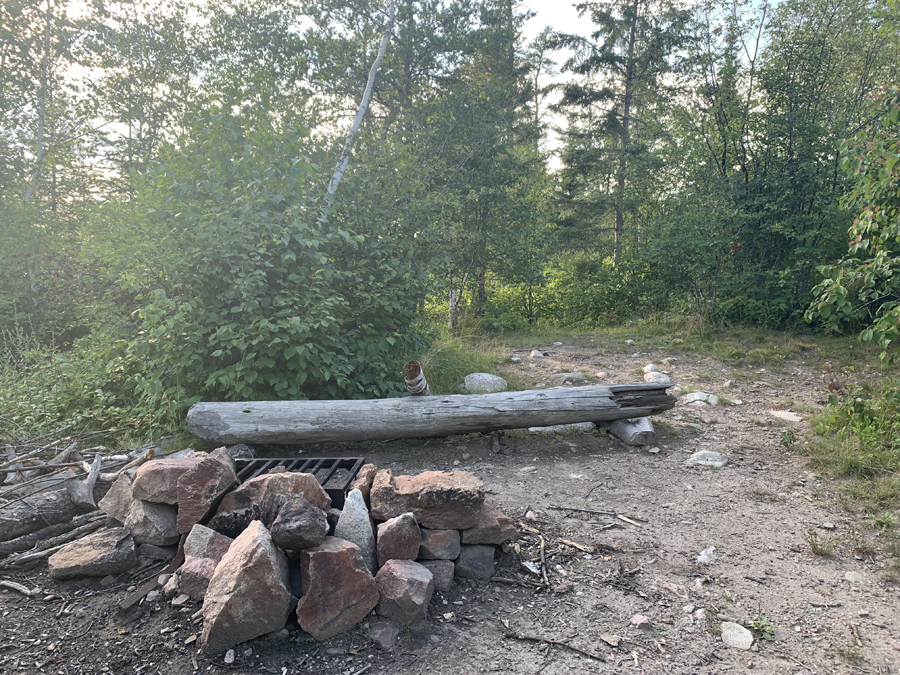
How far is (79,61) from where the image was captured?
12398mm

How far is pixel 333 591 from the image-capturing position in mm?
2209

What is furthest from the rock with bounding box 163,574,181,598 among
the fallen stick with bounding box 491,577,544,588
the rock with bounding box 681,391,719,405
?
the rock with bounding box 681,391,719,405

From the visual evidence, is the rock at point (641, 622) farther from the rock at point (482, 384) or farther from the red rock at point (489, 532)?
the rock at point (482, 384)

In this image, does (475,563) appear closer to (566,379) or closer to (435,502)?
(435,502)

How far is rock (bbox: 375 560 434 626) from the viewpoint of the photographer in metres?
2.27

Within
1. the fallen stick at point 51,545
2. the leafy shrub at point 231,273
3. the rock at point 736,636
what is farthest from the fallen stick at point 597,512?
the fallen stick at point 51,545

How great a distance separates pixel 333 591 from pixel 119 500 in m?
1.59

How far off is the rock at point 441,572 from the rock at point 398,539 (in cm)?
10

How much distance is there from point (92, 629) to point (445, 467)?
8.87ft

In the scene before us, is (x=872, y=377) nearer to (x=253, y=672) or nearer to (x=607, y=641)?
(x=607, y=641)

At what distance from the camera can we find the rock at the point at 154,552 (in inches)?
107

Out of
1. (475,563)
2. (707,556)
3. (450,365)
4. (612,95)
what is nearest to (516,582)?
(475,563)

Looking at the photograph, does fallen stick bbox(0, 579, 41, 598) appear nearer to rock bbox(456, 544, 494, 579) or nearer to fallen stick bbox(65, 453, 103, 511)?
fallen stick bbox(65, 453, 103, 511)

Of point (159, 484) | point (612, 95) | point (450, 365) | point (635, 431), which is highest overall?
point (612, 95)
